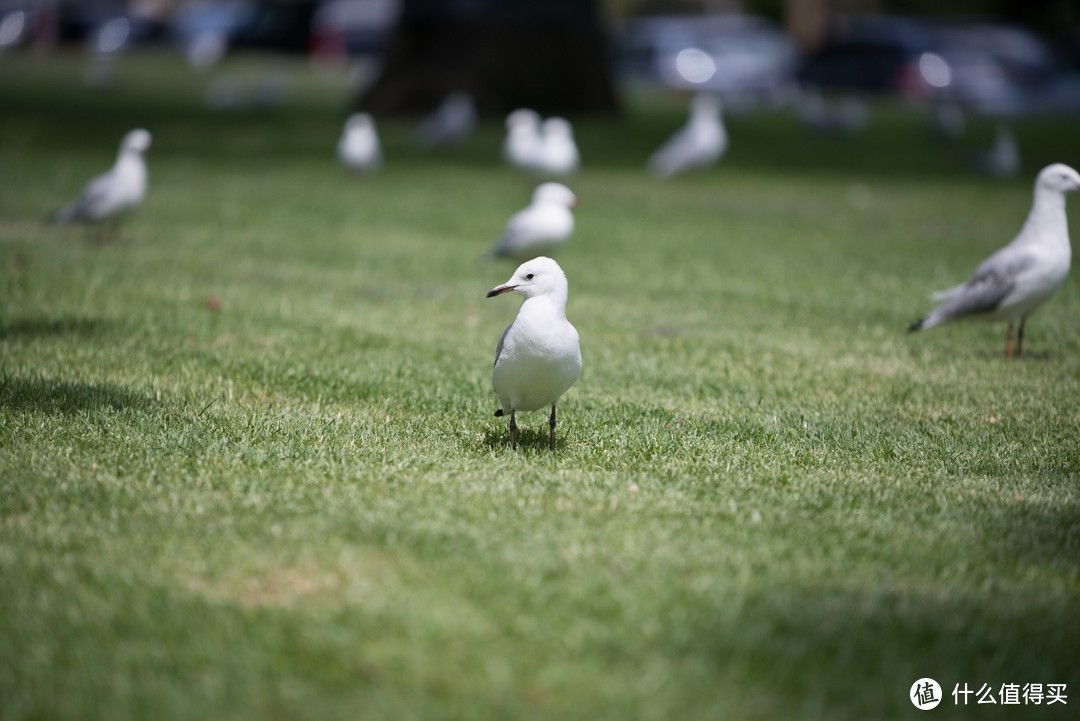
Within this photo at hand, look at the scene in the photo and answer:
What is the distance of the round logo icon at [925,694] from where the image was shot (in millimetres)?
3467

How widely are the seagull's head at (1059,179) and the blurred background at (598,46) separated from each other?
53.9ft

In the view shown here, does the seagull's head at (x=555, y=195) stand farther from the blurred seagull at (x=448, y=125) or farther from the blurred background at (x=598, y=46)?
the blurred background at (x=598, y=46)

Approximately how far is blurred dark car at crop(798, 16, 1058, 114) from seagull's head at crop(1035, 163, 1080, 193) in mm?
24353

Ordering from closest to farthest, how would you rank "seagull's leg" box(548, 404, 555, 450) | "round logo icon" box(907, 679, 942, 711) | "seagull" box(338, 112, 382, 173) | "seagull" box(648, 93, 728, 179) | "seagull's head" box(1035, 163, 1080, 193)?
"round logo icon" box(907, 679, 942, 711), "seagull's leg" box(548, 404, 555, 450), "seagull's head" box(1035, 163, 1080, 193), "seagull" box(338, 112, 382, 173), "seagull" box(648, 93, 728, 179)

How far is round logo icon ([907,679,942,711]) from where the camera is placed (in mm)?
3467

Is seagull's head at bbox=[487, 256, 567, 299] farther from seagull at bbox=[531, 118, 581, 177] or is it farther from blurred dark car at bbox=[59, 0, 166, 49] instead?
blurred dark car at bbox=[59, 0, 166, 49]

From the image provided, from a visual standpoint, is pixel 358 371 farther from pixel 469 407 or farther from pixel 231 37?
pixel 231 37

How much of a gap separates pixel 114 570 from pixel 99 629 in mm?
410

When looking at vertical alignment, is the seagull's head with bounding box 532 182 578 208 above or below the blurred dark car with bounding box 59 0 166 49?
above

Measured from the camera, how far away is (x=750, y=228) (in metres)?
13.5

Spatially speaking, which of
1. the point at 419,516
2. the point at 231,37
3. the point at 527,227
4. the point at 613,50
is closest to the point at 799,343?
the point at 527,227

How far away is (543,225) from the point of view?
31.0 feet

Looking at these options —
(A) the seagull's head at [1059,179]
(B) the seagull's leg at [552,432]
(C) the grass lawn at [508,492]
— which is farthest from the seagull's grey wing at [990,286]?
(B) the seagull's leg at [552,432]

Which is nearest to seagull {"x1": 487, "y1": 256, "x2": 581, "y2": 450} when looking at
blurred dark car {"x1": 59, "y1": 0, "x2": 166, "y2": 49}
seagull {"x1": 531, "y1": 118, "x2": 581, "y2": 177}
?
seagull {"x1": 531, "y1": 118, "x2": 581, "y2": 177}
